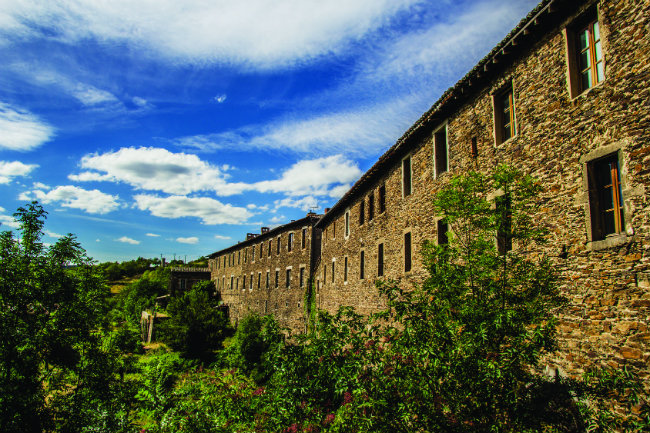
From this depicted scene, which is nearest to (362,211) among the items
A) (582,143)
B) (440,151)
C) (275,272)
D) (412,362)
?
(440,151)

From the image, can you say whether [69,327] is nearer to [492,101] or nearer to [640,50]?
[492,101]

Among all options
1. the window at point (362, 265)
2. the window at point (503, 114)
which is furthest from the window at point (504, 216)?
the window at point (362, 265)

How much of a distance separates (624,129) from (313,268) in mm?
23097

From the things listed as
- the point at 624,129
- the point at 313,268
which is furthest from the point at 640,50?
the point at 313,268

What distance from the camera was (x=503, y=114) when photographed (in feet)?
30.0

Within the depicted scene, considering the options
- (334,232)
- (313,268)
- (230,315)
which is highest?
(334,232)

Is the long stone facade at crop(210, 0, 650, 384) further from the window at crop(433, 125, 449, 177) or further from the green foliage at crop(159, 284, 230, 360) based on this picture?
the green foliage at crop(159, 284, 230, 360)

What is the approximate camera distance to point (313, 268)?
2772 centimetres

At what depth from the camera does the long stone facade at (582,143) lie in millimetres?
5664

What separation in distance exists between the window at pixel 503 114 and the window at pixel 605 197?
260 cm

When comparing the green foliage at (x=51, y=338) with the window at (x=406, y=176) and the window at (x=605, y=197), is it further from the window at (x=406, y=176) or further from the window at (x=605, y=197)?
the window at (x=605, y=197)

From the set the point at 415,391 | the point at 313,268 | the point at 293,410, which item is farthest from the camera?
the point at 313,268

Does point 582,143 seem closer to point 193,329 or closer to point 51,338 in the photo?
point 51,338

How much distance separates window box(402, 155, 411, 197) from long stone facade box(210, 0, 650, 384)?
9.99 ft
